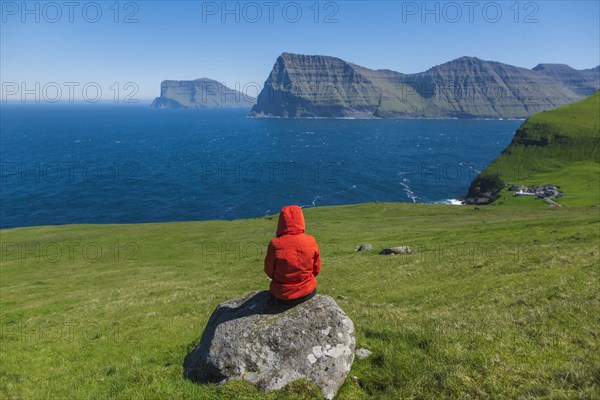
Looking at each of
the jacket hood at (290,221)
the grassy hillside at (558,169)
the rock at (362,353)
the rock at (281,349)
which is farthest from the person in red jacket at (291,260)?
the grassy hillside at (558,169)

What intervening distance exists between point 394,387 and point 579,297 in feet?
36.9

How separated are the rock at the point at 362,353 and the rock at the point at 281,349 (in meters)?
1.00

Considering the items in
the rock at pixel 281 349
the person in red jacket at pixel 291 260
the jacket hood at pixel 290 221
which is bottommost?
the rock at pixel 281 349

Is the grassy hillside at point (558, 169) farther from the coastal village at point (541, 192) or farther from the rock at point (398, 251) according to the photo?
the rock at point (398, 251)

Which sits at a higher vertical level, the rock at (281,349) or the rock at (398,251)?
the rock at (281,349)

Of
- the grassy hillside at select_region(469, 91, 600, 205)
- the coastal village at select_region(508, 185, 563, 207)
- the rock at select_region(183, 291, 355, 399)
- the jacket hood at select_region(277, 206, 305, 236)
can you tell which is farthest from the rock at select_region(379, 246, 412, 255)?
the grassy hillside at select_region(469, 91, 600, 205)

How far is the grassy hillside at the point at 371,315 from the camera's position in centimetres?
1016

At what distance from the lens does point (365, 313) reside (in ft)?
64.3

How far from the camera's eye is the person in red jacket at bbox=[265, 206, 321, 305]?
1212 centimetres

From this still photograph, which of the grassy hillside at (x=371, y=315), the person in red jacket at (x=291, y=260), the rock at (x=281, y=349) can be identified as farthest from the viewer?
the person in red jacket at (x=291, y=260)

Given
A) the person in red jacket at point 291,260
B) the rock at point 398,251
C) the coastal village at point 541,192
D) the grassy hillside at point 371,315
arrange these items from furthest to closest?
the coastal village at point 541,192, the rock at point 398,251, the person in red jacket at point 291,260, the grassy hillside at point 371,315

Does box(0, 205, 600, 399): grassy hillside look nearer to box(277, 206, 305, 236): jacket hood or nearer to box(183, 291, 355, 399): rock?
box(183, 291, 355, 399): rock

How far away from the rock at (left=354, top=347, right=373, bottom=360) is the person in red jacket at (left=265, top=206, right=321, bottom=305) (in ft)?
8.34

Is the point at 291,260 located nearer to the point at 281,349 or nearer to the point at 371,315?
the point at 281,349
